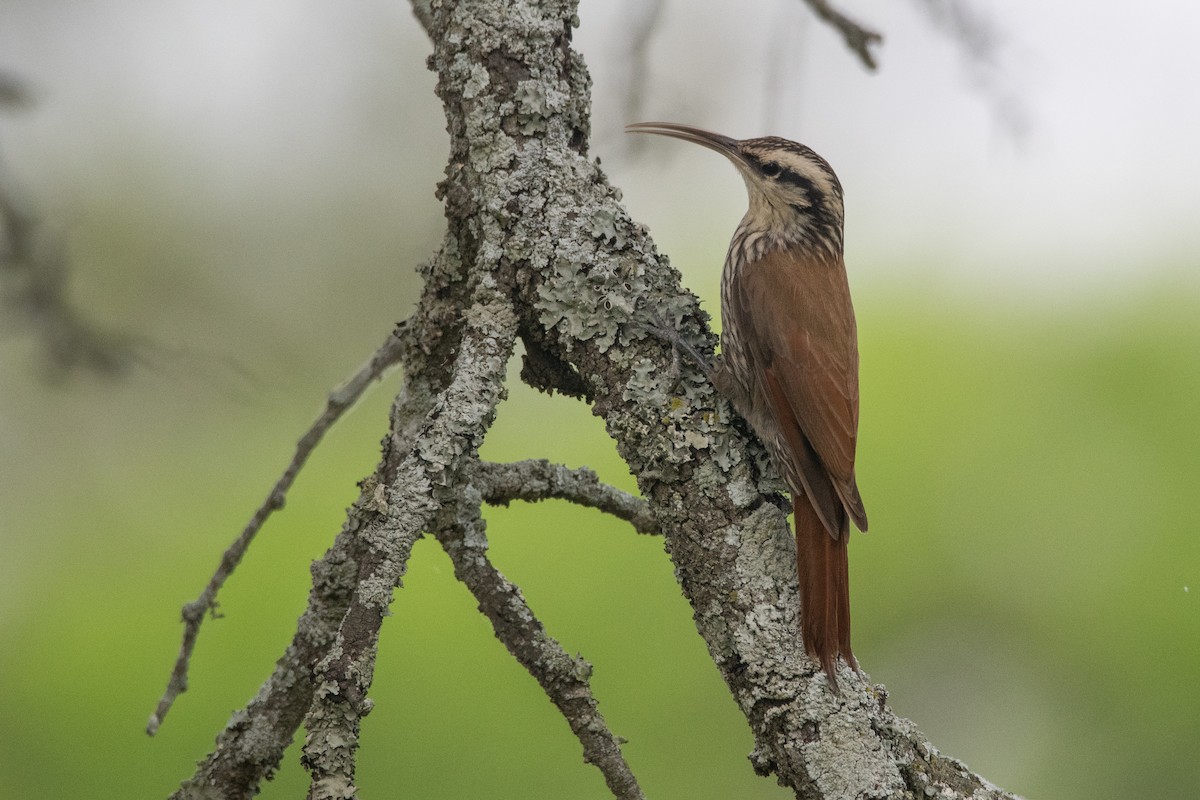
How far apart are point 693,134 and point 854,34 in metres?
0.47

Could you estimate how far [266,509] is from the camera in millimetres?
2361

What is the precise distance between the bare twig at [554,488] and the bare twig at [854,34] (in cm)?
129

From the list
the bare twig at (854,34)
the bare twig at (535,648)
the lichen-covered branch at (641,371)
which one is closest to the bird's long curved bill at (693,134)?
the bare twig at (854,34)

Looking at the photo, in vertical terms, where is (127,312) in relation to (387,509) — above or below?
above

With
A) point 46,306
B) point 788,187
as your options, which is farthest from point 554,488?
point 46,306

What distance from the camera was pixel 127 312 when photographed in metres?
4.44

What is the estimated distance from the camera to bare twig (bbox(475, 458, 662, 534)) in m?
2.25

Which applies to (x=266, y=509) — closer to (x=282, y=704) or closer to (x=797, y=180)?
(x=282, y=704)

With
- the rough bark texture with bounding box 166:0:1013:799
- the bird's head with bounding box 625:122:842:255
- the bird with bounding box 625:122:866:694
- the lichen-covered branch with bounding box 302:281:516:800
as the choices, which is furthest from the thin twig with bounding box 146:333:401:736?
the bird's head with bounding box 625:122:842:255

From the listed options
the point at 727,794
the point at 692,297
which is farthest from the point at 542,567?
the point at 692,297

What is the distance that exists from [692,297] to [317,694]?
1.03 metres

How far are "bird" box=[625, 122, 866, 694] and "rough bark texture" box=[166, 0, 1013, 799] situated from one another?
0.21 ft

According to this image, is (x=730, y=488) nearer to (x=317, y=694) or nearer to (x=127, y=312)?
(x=317, y=694)

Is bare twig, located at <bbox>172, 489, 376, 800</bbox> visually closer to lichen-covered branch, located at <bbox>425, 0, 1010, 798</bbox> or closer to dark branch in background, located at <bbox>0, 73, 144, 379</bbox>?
lichen-covered branch, located at <bbox>425, 0, 1010, 798</bbox>
